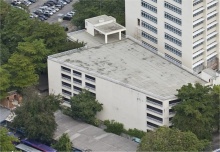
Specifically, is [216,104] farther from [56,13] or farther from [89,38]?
[56,13]

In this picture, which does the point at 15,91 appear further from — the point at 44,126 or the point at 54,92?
the point at 44,126

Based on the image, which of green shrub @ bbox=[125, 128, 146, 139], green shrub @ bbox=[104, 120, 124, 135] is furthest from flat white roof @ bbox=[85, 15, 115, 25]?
green shrub @ bbox=[125, 128, 146, 139]

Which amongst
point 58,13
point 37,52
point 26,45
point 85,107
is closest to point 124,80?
point 85,107

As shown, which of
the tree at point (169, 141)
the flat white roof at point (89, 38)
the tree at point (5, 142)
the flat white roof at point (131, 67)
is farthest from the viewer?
the flat white roof at point (89, 38)

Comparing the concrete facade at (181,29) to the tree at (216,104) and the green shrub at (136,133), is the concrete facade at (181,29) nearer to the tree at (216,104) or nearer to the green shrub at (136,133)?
the tree at (216,104)

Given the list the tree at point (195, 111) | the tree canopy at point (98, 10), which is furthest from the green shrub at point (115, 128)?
the tree canopy at point (98, 10)

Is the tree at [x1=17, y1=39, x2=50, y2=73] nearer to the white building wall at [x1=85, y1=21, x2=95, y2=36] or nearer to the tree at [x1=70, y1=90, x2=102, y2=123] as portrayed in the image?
the white building wall at [x1=85, y1=21, x2=95, y2=36]
